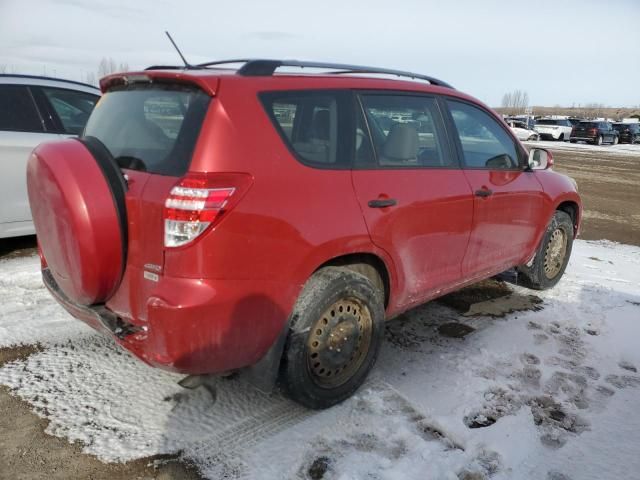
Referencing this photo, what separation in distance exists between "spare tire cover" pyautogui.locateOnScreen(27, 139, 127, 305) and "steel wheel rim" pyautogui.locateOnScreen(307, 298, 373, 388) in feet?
3.54

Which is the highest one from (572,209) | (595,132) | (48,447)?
(595,132)

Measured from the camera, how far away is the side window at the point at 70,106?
18.8 ft

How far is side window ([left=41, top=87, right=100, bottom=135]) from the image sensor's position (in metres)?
5.72

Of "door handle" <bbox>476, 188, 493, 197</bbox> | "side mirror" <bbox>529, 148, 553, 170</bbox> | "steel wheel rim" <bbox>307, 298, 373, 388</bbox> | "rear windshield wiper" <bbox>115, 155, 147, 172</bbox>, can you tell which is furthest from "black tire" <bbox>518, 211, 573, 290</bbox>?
"rear windshield wiper" <bbox>115, 155, 147, 172</bbox>

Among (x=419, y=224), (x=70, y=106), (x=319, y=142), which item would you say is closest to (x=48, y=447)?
(x=319, y=142)

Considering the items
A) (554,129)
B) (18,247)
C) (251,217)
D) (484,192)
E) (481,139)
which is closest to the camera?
(251,217)

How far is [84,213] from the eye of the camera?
243 centimetres

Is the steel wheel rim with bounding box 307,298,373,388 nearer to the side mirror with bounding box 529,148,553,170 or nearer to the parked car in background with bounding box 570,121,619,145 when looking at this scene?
the side mirror with bounding box 529,148,553,170

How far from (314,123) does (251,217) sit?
727mm

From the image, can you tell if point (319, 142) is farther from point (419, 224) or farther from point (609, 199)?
point (609, 199)

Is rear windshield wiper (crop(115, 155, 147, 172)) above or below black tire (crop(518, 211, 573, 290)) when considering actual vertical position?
above

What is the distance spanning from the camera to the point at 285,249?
8.48ft

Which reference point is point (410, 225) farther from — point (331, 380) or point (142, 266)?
point (142, 266)

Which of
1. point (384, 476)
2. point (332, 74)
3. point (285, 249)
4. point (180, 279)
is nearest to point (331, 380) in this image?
point (384, 476)
